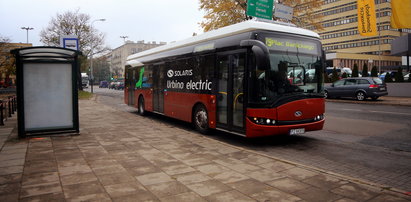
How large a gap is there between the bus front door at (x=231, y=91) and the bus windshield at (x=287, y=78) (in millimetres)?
562

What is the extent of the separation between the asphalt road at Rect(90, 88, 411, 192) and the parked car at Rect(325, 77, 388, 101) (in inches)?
395

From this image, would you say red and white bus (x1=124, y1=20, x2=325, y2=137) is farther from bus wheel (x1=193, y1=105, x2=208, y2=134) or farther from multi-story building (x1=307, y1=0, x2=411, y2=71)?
multi-story building (x1=307, y1=0, x2=411, y2=71)

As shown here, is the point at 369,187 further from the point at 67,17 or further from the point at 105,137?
the point at 67,17

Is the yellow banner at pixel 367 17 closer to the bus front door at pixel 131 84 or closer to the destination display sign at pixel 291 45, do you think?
the bus front door at pixel 131 84

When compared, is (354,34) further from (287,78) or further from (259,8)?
(287,78)

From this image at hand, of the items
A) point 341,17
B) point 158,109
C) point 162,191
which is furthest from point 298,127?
point 341,17

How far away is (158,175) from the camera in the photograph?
5133mm

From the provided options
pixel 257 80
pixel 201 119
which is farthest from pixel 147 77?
pixel 257 80

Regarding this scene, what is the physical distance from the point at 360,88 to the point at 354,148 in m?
15.8

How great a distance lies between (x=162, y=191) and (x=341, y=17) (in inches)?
4123

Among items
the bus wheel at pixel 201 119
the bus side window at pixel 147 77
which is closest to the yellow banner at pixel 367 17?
the bus side window at pixel 147 77

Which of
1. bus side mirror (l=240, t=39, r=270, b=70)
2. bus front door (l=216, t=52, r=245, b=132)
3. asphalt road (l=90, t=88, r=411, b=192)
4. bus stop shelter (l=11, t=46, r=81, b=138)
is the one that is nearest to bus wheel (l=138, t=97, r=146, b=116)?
asphalt road (l=90, t=88, r=411, b=192)

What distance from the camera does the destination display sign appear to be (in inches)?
293

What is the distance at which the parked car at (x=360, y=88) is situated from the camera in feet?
68.4
